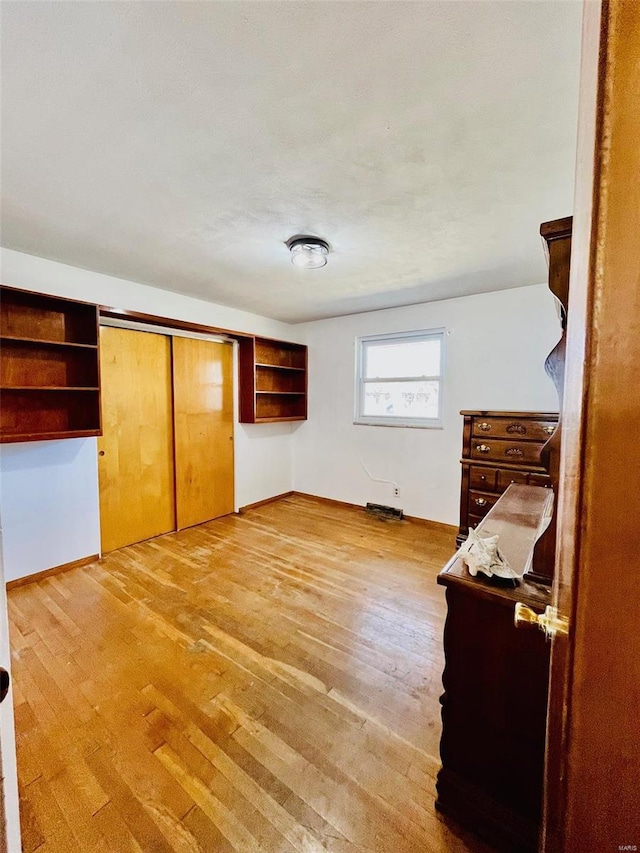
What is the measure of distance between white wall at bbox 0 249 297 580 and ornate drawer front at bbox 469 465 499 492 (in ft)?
10.0

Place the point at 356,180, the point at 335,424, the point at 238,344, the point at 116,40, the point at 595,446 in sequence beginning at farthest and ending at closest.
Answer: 1. the point at 335,424
2. the point at 238,344
3. the point at 356,180
4. the point at 116,40
5. the point at 595,446

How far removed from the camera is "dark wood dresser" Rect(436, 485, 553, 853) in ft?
3.25

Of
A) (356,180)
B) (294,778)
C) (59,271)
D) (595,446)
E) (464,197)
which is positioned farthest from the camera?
(59,271)

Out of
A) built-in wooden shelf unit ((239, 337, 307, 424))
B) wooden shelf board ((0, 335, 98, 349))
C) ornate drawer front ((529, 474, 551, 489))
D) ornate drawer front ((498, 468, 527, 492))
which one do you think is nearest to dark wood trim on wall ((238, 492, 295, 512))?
built-in wooden shelf unit ((239, 337, 307, 424))

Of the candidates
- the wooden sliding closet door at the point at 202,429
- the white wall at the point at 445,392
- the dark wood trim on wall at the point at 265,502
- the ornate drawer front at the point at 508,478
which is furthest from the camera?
the dark wood trim on wall at the point at 265,502

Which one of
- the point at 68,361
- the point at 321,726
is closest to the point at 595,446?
the point at 321,726

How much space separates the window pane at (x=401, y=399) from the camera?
3.75m

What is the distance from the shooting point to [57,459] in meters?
2.68

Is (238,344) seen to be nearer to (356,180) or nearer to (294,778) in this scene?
(356,180)

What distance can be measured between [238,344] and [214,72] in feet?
10.1

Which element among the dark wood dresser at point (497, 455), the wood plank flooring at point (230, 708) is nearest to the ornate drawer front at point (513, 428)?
the dark wood dresser at point (497, 455)

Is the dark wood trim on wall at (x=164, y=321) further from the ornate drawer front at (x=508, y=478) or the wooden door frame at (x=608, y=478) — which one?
the wooden door frame at (x=608, y=478)

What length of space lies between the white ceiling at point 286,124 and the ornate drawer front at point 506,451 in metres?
1.38

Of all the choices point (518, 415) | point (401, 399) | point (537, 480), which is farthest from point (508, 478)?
point (401, 399)
